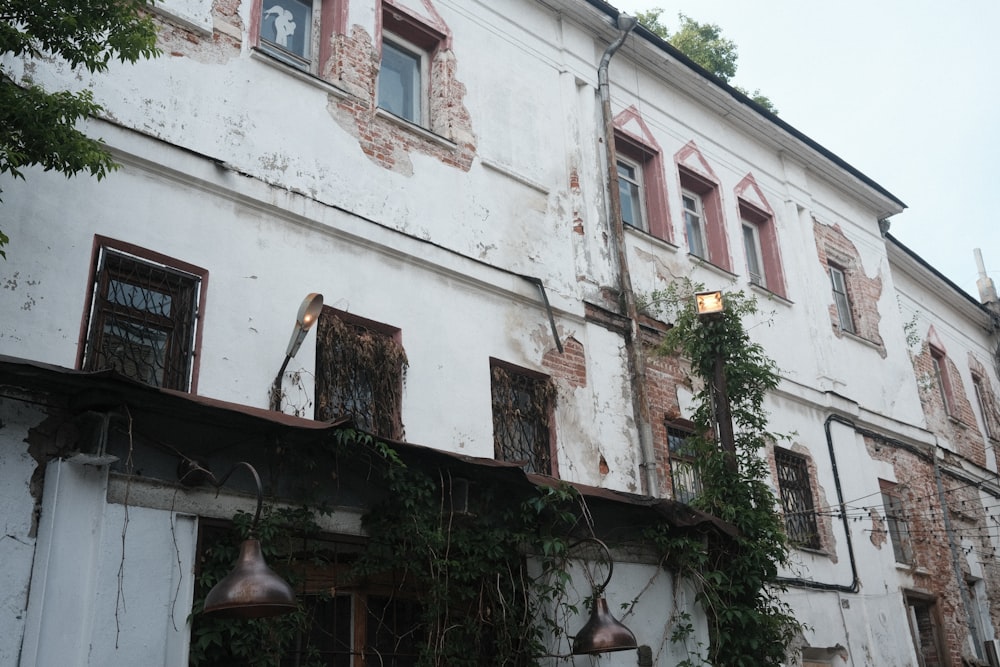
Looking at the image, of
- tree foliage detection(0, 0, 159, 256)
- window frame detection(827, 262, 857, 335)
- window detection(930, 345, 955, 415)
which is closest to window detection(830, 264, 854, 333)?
window frame detection(827, 262, 857, 335)

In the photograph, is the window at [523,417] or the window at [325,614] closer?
the window at [325,614]

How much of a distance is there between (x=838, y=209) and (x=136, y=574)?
13.3 m

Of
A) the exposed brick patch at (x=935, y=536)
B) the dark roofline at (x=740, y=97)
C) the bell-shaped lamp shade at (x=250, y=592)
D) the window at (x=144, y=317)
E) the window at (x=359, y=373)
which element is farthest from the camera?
→ the exposed brick patch at (x=935, y=536)

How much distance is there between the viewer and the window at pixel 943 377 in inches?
735

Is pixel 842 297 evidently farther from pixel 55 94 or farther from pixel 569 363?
pixel 55 94

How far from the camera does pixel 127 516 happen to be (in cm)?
589

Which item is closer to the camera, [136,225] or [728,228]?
[136,225]

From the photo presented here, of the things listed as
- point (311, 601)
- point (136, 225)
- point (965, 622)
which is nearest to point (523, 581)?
point (311, 601)

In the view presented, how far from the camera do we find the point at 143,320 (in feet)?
23.9

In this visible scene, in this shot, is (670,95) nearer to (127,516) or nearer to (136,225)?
(136,225)

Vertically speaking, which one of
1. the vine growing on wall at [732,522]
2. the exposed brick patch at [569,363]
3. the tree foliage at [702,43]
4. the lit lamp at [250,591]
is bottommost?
the lit lamp at [250,591]

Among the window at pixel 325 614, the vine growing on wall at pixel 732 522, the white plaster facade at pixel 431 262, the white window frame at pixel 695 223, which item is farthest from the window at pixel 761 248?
the window at pixel 325 614

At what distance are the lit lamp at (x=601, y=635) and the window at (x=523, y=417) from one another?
2021 millimetres

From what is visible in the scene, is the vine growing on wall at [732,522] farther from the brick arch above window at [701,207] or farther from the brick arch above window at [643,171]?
the brick arch above window at [701,207]
